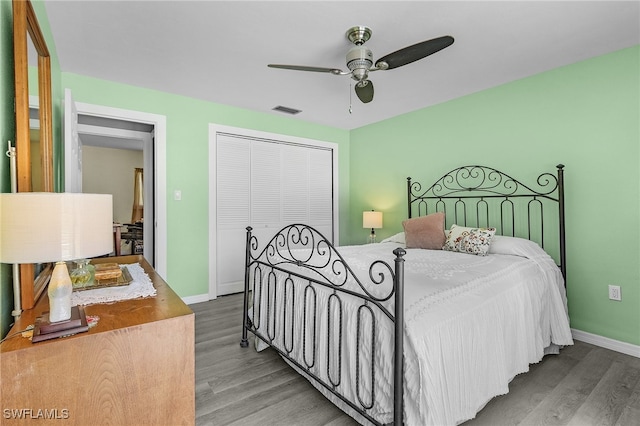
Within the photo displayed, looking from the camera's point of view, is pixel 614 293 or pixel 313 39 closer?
pixel 313 39

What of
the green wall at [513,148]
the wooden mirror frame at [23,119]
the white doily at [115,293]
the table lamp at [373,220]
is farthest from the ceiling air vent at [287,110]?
the white doily at [115,293]

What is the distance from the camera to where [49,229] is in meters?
0.92

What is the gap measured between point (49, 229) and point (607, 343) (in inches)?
147

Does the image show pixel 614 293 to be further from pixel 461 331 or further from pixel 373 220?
pixel 373 220

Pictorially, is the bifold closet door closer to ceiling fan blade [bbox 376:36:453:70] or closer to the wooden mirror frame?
ceiling fan blade [bbox 376:36:453:70]

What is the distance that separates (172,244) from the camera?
3629mm

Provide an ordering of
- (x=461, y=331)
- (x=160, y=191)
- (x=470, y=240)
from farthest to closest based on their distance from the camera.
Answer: (x=160, y=191)
(x=470, y=240)
(x=461, y=331)

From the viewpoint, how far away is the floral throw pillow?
→ 9.15 ft

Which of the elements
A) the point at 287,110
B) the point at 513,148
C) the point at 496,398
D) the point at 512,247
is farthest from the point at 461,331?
the point at 287,110

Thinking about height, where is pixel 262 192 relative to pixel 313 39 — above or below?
below

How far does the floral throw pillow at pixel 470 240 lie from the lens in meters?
2.79

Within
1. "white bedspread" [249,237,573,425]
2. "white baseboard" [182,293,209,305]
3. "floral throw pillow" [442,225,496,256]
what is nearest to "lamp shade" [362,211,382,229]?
"floral throw pillow" [442,225,496,256]

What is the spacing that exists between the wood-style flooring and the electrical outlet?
44cm

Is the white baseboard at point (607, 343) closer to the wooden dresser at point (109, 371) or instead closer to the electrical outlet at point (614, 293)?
the electrical outlet at point (614, 293)
